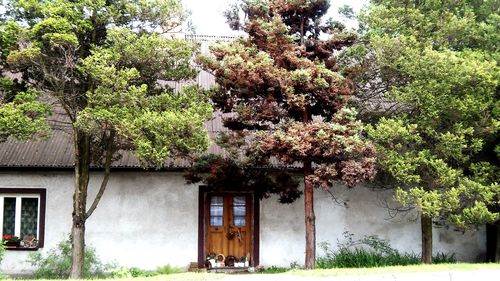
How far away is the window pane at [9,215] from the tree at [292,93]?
6.72m

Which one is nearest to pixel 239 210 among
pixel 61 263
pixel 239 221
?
pixel 239 221

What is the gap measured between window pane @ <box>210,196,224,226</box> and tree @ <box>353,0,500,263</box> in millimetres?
5002

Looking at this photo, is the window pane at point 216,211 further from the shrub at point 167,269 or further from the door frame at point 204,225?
the shrub at point 167,269

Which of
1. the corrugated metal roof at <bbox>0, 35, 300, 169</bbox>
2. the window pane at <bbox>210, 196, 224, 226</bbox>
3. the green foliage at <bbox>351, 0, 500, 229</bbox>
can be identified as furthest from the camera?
the window pane at <bbox>210, 196, 224, 226</bbox>

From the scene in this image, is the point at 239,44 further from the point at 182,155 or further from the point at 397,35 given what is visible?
the point at 397,35

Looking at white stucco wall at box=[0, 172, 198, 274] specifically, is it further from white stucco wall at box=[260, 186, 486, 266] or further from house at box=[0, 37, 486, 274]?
white stucco wall at box=[260, 186, 486, 266]

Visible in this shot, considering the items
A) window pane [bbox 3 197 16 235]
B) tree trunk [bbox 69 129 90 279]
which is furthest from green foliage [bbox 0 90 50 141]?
window pane [bbox 3 197 16 235]

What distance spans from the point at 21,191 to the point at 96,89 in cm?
512

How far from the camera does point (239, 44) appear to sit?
12.6 meters

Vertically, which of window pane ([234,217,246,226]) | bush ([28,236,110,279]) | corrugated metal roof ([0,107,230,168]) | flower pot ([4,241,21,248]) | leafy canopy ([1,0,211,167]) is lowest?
bush ([28,236,110,279])

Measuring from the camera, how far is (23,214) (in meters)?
15.8

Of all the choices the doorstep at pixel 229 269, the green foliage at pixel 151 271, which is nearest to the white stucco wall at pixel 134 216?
the green foliage at pixel 151 271

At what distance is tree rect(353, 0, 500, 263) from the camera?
1258 centimetres

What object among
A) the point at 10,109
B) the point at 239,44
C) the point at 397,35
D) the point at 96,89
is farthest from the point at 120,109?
the point at 397,35
